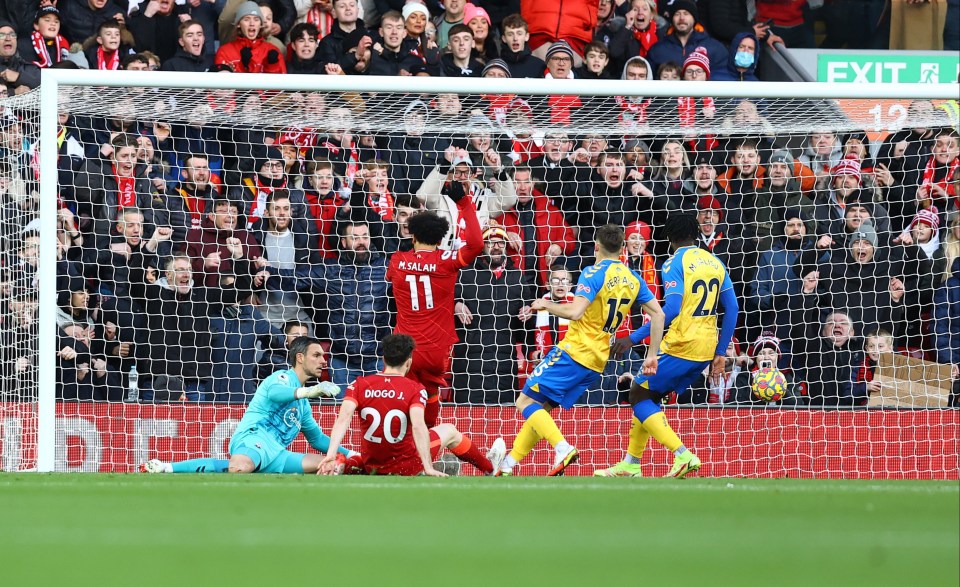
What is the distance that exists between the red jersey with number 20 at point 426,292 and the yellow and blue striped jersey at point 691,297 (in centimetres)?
121

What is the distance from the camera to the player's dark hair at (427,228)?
272 inches

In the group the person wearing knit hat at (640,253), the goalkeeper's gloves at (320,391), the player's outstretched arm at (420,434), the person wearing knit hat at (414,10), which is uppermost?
the person wearing knit hat at (414,10)

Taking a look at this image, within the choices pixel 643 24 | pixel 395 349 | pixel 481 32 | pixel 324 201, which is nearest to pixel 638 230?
pixel 324 201

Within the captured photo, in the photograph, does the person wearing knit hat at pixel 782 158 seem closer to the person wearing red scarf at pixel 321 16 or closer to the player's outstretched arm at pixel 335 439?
the person wearing red scarf at pixel 321 16

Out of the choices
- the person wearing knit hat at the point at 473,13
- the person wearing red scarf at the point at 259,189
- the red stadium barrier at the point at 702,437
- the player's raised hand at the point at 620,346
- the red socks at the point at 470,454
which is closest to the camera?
the red socks at the point at 470,454

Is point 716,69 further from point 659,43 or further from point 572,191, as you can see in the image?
point 572,191

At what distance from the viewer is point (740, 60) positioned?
10.0 metres

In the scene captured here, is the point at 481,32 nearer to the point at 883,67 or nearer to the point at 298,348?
the point at 883,67

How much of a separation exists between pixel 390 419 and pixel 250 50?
4337mm

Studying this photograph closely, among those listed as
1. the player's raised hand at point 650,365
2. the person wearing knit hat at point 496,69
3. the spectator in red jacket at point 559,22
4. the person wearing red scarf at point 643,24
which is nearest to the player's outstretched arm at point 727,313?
the player's raised hand at point 650,365

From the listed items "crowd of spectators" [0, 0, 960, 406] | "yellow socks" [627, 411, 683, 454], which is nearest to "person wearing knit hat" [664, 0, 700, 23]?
"crowd of spectators" [0, 0, 960, 406]

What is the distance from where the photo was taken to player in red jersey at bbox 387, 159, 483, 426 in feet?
22.8

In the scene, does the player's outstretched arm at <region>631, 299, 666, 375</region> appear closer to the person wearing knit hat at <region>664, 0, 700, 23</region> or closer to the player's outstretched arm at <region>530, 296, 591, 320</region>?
the player's outstretched arm at <region>530, 296, 591, 320</region>

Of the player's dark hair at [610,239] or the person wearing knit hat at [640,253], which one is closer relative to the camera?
the player's dark hair at [610,239]
